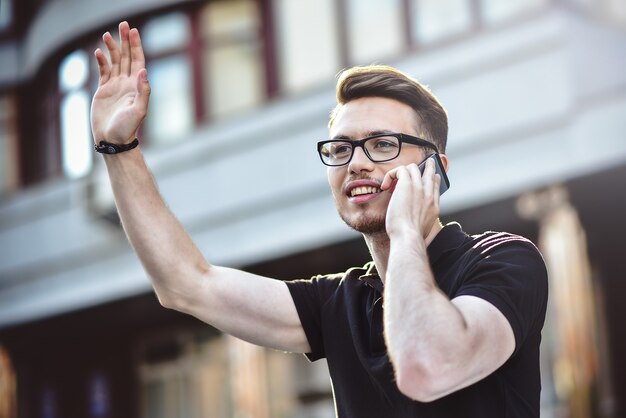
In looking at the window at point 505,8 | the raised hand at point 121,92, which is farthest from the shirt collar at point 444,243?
the window at point 505,8

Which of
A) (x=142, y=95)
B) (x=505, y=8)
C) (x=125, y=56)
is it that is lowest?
(x=142, y=95)

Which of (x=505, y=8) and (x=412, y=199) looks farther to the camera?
(x=505, y=8)

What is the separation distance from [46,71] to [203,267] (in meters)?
15.4

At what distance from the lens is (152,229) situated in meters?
3.05

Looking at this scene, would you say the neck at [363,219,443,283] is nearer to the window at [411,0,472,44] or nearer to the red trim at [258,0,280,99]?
the window at [411,0,472,44]

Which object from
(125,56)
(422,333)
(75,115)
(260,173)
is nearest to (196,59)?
(260,173)

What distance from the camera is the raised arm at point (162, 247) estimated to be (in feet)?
9.95

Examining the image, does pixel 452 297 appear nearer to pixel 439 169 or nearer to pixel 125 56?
pixel 439 169

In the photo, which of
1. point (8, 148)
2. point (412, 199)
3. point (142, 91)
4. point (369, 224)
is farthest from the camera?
point (8, 148)

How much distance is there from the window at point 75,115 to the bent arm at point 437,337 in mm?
14460

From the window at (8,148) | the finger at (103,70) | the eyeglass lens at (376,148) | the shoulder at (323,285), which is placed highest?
the window at (8,148)

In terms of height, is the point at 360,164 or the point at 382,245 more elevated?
the point at 360,164

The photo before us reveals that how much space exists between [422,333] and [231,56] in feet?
44.8

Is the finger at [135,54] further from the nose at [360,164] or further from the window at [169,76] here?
the window at [169,76]
